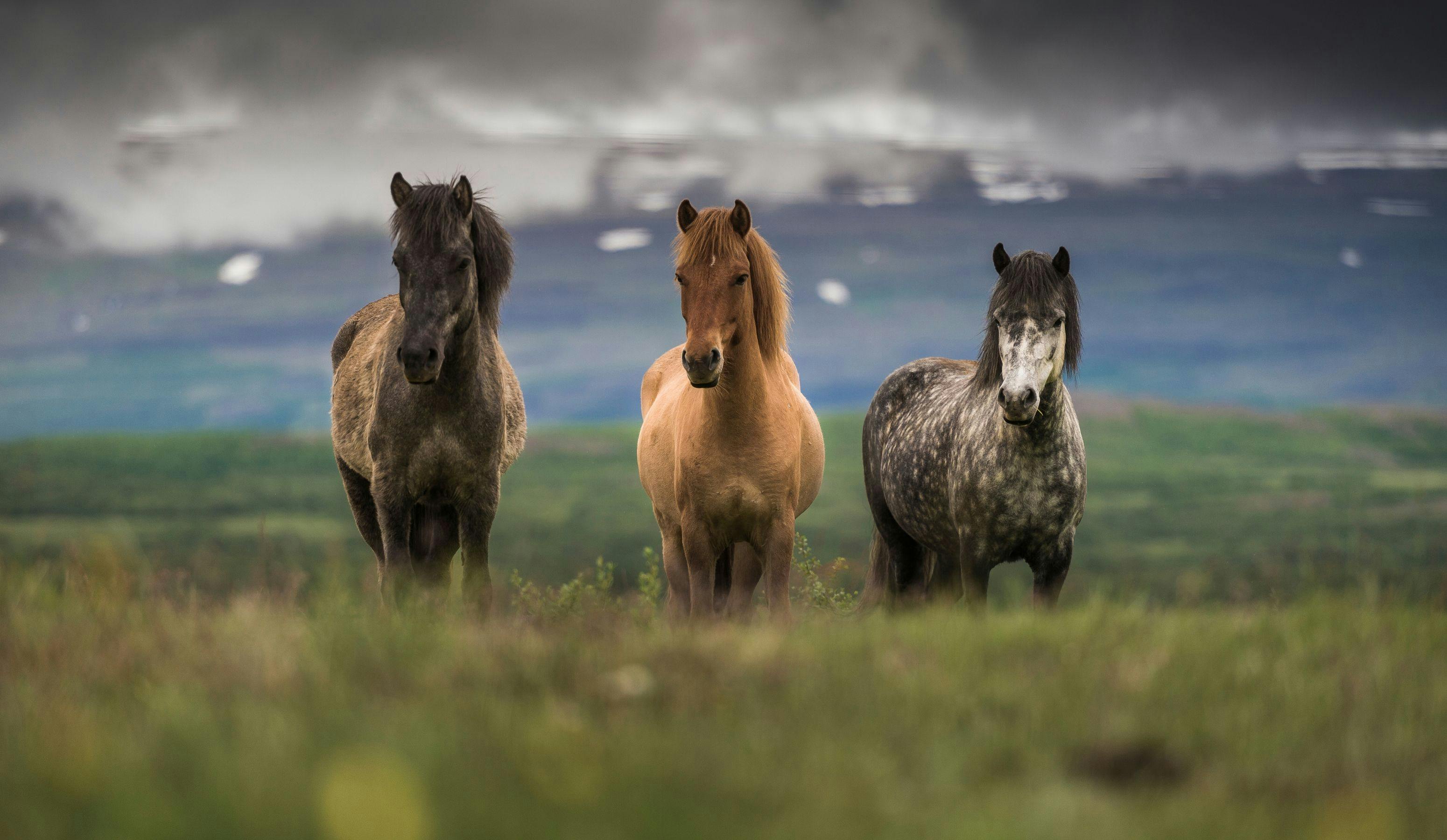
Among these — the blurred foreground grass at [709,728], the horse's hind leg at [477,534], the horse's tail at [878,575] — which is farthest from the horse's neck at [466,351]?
the horse's tail at [878,575]

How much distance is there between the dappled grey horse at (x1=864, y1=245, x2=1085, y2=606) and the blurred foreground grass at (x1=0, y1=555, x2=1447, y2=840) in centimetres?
220

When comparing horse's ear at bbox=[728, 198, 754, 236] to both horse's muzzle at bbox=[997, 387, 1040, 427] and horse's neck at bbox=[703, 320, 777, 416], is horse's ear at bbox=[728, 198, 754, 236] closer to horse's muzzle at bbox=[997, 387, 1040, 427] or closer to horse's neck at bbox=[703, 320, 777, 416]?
horse's neck at bbox=[703, 320, 777, 416]

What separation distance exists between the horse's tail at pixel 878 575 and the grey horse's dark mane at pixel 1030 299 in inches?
98.5

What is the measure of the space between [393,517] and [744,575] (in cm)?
255

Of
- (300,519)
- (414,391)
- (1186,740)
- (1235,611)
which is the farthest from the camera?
(300,519)

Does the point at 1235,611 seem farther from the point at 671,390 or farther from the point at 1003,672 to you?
the point at 671,390

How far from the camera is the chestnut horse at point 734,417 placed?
6457mm

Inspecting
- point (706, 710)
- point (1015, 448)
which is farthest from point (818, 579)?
point (706, 710)

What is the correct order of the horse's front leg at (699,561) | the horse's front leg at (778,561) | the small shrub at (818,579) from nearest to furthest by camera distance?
the horse's front leg at (778,561) → the horse's front leg at (699,561) → the small shrub at (818,579)

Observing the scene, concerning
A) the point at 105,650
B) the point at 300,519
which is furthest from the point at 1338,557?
the point at 300,519

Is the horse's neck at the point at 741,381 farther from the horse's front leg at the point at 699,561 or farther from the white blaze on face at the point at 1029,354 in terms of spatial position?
the white blaze on face at the point at 1029,354

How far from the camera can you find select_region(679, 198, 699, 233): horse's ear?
6695 millimetres

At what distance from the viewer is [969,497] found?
6.71 m

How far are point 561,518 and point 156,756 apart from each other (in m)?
49.1
